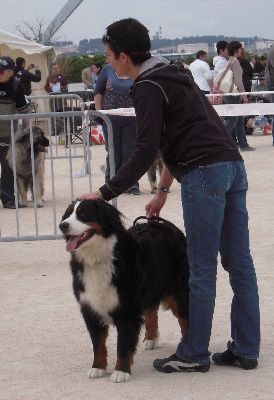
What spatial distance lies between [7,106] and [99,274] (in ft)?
24.2

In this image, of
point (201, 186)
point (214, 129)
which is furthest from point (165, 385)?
point (214, 129)

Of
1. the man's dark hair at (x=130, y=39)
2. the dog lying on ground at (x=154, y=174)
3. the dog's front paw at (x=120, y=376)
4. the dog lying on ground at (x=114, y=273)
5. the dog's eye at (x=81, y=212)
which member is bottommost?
the dog lying on ground at (x=154, y=174)

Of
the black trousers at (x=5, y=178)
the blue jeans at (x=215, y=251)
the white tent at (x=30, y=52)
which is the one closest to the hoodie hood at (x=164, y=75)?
the blue jeans at (x=215, y=251)

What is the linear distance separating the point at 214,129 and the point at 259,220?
5448 millimetres

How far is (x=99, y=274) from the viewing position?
489 cm

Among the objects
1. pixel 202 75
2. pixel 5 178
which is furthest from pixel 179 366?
pixel 202 75

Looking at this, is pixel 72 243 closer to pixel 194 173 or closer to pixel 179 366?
pixel 194 173

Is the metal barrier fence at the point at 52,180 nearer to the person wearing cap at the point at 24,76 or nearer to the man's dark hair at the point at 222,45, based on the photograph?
the man's dark hair at the point at 222,45

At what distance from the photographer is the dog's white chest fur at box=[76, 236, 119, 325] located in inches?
191

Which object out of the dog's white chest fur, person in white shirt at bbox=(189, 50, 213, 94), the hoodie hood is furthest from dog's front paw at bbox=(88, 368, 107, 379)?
person in white shirt at bbox=(189, 50, 213, 94)

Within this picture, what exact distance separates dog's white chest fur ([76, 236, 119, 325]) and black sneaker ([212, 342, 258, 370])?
27.7 inches

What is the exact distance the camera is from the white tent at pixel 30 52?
26609 mm

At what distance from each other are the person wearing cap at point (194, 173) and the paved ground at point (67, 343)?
0.25 metres

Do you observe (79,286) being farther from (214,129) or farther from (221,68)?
(221,68)
